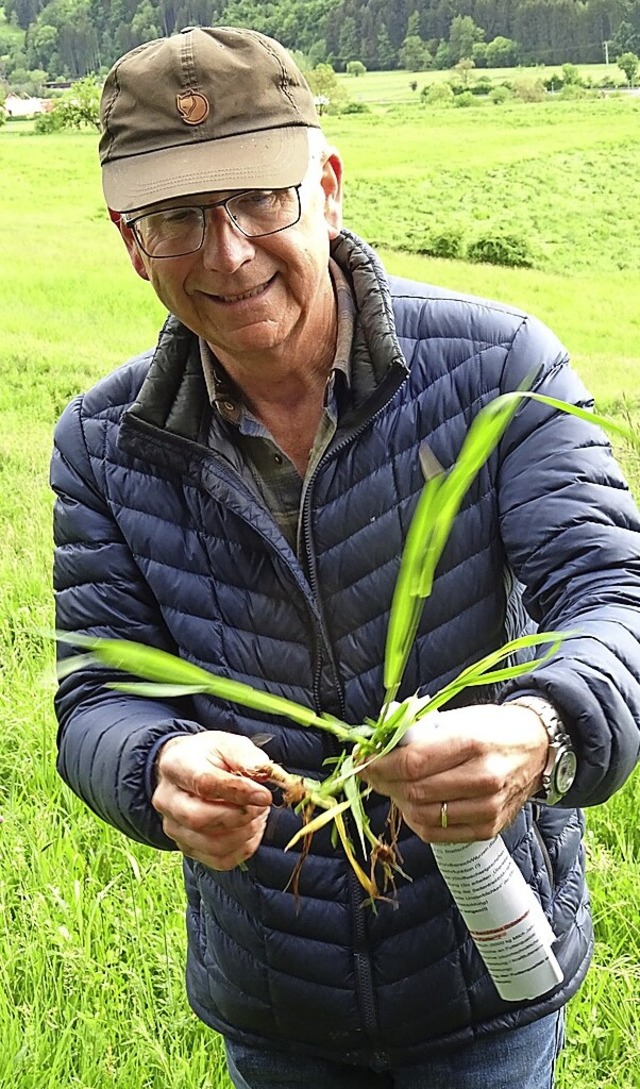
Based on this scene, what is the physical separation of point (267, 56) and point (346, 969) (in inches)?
34.5

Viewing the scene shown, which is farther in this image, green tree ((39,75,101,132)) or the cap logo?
green tree ((39,75,101,132))

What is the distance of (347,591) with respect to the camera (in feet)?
3.49

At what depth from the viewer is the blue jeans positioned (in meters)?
1.12

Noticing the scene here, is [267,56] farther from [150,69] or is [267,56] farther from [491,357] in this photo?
[491,357]

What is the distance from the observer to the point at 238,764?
89 cm

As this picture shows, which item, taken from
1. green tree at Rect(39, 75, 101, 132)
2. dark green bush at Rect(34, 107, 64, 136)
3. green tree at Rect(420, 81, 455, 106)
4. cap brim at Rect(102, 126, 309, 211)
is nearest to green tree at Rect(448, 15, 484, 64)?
green tree at Rect(420, 81, 455, 106)

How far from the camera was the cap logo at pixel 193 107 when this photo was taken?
999 millimetres

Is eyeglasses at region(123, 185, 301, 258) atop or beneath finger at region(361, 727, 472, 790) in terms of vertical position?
atop

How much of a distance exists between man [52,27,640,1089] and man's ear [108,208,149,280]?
0.8 inches

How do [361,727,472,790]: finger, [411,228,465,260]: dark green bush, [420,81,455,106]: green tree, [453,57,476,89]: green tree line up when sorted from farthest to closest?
1. [411,228,465,260]: dark green bush
2. [420,81,455,106]: green tree
3. [453,57,476,89]: green tree
4. [361,727,472,790]: finger

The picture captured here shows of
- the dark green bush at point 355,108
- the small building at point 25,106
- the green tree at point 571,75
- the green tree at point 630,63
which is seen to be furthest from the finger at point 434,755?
the dark green bush at point 355,108

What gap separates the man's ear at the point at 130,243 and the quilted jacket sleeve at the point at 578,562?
14.6 inches

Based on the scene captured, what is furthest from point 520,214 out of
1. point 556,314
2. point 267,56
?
point 267,56

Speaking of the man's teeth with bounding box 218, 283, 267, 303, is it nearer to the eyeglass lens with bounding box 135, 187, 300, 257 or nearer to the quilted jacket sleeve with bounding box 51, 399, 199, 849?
the eyeglass lens with bounding box 135, 187, 300, 257
